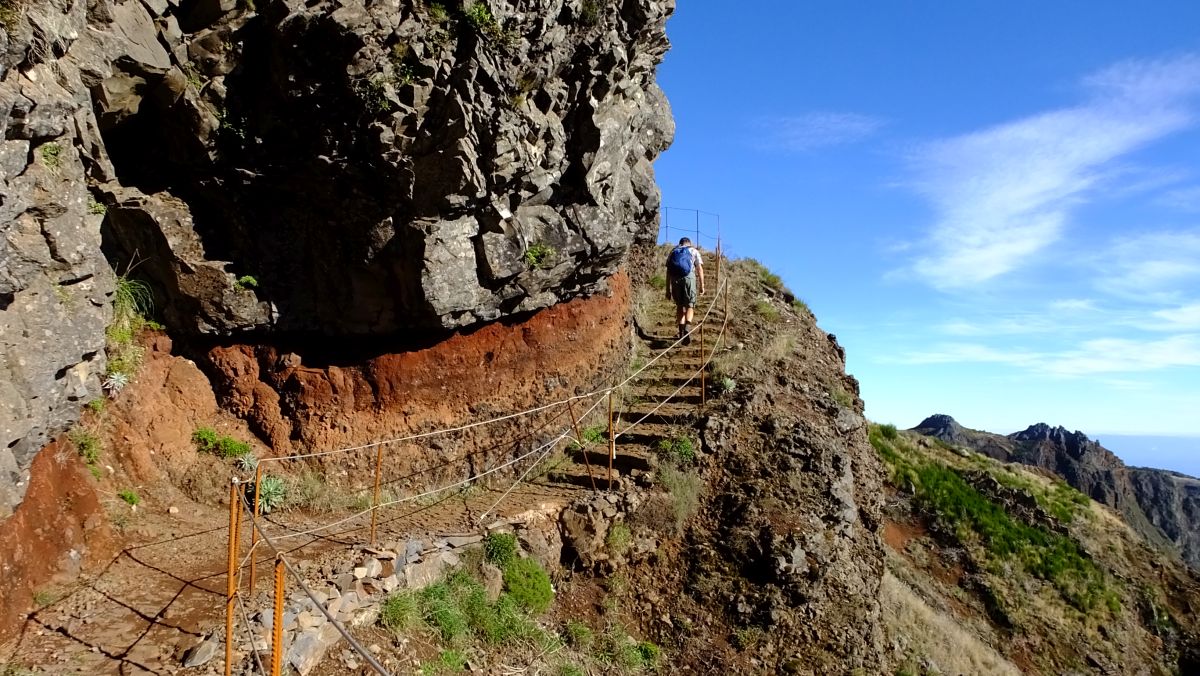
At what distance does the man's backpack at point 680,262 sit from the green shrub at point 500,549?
7.53 meters

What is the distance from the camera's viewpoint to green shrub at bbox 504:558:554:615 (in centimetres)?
880

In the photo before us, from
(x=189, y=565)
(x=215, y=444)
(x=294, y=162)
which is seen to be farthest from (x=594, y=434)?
(x=189, y=565)

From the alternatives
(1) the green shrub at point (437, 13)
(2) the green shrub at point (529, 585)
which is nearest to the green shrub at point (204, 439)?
(2) the green shrub at point (529, 585)

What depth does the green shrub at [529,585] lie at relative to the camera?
880 centimetres

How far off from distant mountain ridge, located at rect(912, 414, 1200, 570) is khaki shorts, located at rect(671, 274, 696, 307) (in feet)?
116

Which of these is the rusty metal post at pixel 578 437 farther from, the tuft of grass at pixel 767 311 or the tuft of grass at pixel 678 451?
the tuft of grass at pixel 767 311

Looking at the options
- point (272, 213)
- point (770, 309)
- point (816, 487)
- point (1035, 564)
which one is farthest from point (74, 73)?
point (1035, 564)

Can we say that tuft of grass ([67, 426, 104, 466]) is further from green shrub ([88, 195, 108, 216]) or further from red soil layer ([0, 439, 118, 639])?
green shrub ([88, 195, 108, 216])

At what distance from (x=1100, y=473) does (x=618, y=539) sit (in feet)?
168

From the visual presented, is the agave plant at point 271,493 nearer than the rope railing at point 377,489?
No

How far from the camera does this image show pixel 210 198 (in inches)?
383

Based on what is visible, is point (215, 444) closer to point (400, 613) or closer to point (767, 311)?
point (400, 613)

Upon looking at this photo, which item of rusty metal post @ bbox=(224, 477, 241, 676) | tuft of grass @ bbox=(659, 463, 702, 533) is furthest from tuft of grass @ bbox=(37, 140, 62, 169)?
tuft of grass @ bbox=(659, 463, 702, 533)

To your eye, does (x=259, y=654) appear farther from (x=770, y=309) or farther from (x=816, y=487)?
(x=770, y=309)
